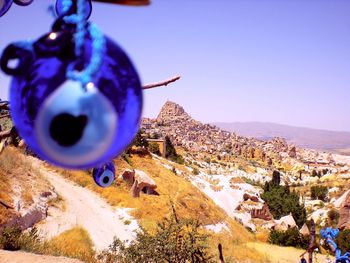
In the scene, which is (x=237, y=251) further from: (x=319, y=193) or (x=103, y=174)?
(x=319, y=193)

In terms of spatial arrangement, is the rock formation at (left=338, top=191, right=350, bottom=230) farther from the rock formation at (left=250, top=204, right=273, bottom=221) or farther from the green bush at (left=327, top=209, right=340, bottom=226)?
the rock formation at (left=250, top=204, right=273, bottom=221)

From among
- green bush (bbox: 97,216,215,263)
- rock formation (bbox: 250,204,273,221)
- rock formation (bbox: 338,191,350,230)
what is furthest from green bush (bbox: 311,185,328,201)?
green bush (bbox: 97,216,215,263)

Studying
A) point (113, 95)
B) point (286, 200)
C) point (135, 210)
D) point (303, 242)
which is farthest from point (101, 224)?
point (286, 200)

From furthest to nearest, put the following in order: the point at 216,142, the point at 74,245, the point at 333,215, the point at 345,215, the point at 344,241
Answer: the point at 216,142 → the point at 333,215 → the point at 345,215 → the point at 344,241 → the point at 74,245

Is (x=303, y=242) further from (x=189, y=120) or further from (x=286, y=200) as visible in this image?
(x=189, y=120)

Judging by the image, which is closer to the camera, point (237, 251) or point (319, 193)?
point (237, 251)

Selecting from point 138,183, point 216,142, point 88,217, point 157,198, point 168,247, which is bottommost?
point 216,142

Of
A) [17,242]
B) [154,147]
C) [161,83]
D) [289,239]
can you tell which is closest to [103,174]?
[161,83]

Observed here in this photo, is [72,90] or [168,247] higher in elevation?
[72,90]
